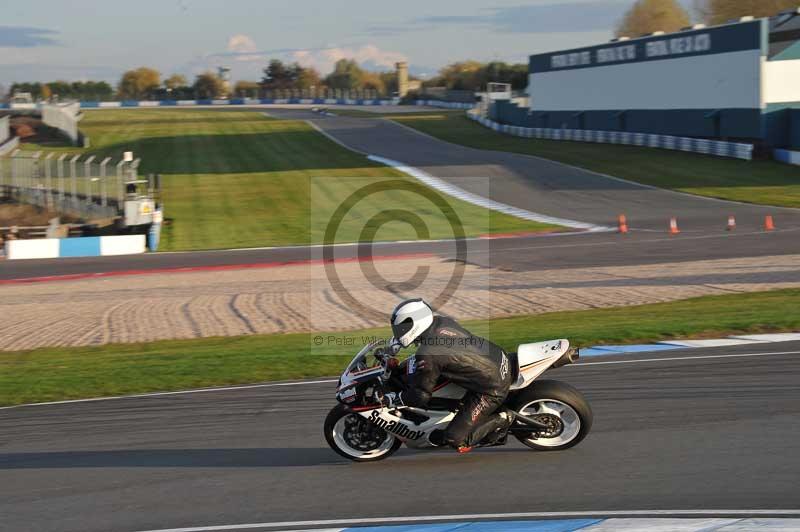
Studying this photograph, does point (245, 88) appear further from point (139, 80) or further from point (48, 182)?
point (48, 182)

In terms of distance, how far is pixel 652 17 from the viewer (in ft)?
400

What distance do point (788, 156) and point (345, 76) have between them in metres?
152

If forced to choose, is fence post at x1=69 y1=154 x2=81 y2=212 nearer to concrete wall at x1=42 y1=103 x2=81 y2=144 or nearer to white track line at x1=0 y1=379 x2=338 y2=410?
white track line at x1=0 y1=379 x2=338 y2=410

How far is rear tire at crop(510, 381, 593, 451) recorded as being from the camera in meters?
8.55

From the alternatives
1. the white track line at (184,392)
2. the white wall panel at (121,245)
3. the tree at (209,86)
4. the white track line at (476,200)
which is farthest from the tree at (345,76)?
the white track line at (184,392)

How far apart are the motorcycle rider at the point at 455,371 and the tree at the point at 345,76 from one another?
18248 cm

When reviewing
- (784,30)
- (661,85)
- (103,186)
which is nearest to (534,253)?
(103,186)

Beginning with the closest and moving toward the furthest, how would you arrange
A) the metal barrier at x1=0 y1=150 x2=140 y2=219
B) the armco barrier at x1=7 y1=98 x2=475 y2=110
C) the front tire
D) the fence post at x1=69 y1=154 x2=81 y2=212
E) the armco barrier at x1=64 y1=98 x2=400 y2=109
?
the front tire → the metal barrier at x1=0 y1=150 x2=140 y2=219 → the fence post at x1=69 y1=154 x2=81 y2=212 → the armco barrier at x1=7 y1=98 x2=475 y2=110 → the armco barrier at x1=64 y1=98 x2=400 y2=109

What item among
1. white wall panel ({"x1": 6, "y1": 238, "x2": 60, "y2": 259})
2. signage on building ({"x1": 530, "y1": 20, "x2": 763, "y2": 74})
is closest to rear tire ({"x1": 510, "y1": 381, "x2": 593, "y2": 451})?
white wall panel ({"x1": 6, "y1": 238, "x2": 60, "y2": 259})

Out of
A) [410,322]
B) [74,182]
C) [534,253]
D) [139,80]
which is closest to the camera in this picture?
[410,322]

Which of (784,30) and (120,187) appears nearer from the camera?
(120,187)

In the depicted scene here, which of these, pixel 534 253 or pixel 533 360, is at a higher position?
pixel 533 360

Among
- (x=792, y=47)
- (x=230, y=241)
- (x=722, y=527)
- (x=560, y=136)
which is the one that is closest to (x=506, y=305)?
(x=722, y=527)

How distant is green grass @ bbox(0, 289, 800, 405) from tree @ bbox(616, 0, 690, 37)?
109546 millimetres
